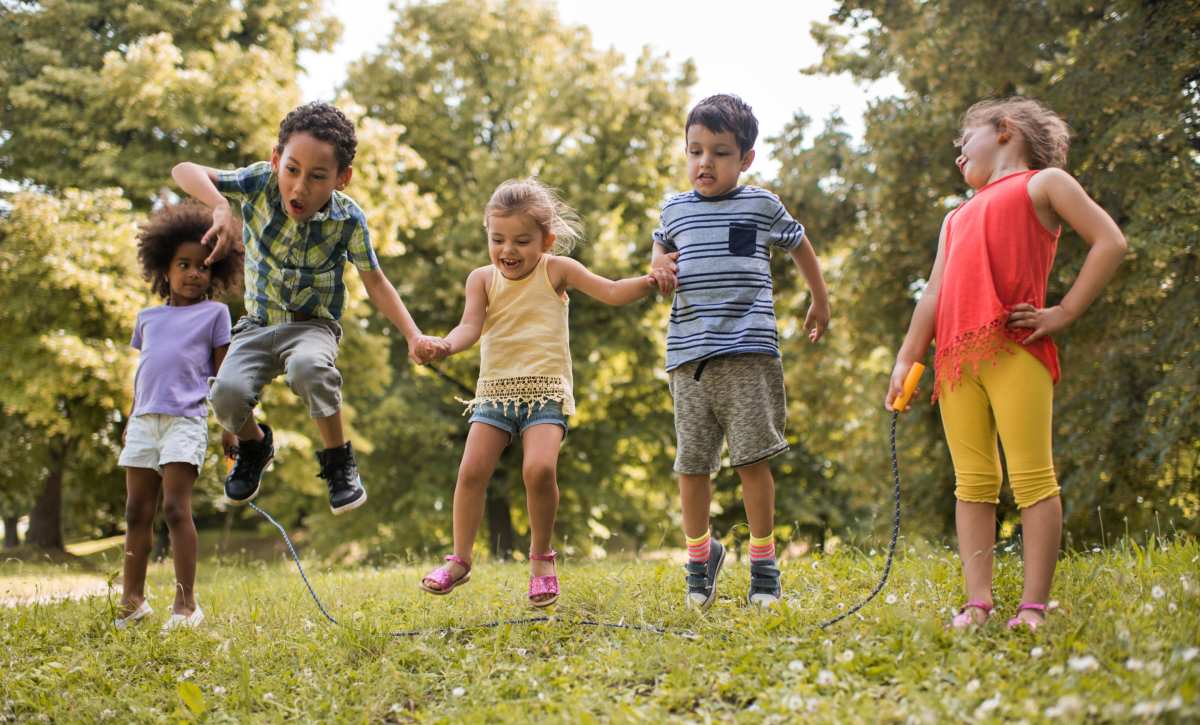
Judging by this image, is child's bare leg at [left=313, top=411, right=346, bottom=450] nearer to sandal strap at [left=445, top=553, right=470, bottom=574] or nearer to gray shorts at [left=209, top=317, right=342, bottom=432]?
gray shorts at [left=209, top=317, right=342, bottom=432]

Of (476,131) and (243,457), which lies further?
(476,131)

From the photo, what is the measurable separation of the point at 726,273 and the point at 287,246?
2.25 metres

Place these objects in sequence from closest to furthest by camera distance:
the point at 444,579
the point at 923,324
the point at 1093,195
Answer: the point at 923,324 < the point at 444,579 < the point at 1093,195

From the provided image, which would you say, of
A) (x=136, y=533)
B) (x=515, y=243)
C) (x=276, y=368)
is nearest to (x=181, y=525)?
(x=136, y=533)

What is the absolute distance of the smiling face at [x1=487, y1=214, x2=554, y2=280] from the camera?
479 centimetres

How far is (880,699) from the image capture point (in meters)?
3.32

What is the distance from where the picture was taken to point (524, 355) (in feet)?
15.6

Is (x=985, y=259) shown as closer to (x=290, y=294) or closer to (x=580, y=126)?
(x=290, y=294)

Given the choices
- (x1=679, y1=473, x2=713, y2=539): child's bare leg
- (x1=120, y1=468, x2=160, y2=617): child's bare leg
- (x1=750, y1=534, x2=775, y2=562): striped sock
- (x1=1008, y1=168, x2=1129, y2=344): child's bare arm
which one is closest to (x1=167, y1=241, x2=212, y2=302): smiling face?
(x1=120, y1=468, x2=160, y2=617): child's bare leg

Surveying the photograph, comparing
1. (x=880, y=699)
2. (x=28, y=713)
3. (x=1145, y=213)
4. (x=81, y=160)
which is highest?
(x=81, y=160)

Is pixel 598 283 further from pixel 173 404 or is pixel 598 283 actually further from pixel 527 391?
pixel 173 404

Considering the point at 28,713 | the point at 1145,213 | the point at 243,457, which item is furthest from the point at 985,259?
the point at 1145,213

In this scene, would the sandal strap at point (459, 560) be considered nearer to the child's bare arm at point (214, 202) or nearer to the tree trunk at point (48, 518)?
the child's bare arm at point (214, 202)

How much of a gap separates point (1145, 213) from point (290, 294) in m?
7.50
